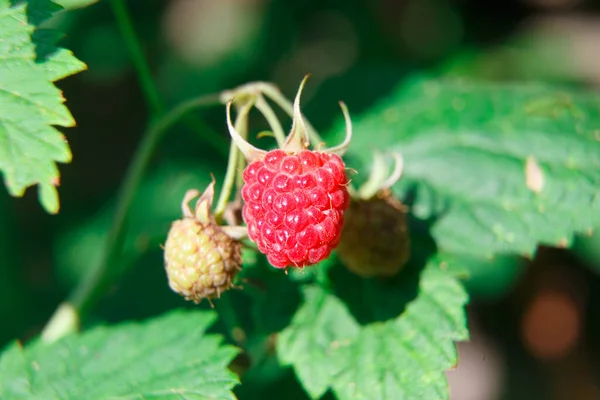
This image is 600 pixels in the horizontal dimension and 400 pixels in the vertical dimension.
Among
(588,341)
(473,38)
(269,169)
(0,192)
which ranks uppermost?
(269,169)

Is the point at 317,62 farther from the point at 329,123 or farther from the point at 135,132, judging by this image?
the point at 329,123

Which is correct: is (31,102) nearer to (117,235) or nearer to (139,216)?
(117,235)

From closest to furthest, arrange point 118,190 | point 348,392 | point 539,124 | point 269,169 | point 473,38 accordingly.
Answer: point 269,169, point 348,392, point 539,124, point 118,190, point 473,38

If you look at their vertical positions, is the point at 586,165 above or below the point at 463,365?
above

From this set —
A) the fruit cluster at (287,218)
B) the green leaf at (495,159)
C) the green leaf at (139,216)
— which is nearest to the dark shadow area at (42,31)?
the fruit cluster at (287,218)

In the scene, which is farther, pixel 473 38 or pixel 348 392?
pixel 473 38

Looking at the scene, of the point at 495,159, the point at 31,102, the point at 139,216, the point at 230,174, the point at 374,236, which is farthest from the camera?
the point at 139,216

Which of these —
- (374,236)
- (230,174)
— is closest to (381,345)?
(374,236)

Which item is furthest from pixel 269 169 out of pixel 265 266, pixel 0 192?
pixel 0 192
